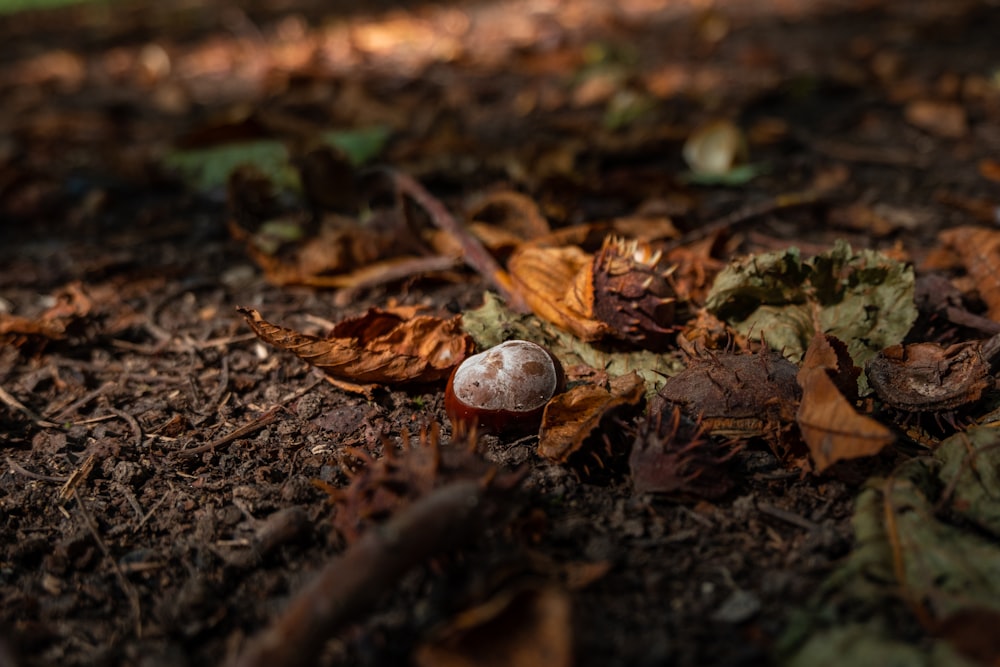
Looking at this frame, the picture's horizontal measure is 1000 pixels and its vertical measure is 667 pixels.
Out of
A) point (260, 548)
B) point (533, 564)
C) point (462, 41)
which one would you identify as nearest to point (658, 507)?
point (533, 564)

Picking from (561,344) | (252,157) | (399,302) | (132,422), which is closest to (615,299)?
(561,344)

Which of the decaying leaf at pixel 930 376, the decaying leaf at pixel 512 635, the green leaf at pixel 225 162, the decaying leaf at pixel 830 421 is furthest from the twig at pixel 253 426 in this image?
the green leaf at pixel 225 162

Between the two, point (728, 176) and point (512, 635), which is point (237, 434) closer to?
point (512, 635)

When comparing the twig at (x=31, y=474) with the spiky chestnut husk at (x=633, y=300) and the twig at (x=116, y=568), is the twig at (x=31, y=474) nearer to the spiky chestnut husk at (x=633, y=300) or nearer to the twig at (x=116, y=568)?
the twig at (x=116, y=568)

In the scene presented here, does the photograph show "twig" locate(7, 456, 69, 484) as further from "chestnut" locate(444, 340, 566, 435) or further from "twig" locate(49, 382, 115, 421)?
"chestnut" locate(444, 340, 566, 435)

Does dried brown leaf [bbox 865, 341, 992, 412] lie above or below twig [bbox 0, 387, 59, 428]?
above

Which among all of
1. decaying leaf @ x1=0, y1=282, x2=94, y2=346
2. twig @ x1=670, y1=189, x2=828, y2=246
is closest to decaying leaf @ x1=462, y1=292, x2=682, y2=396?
twig @ x1=670, y1=189, x2=828, y2=246
